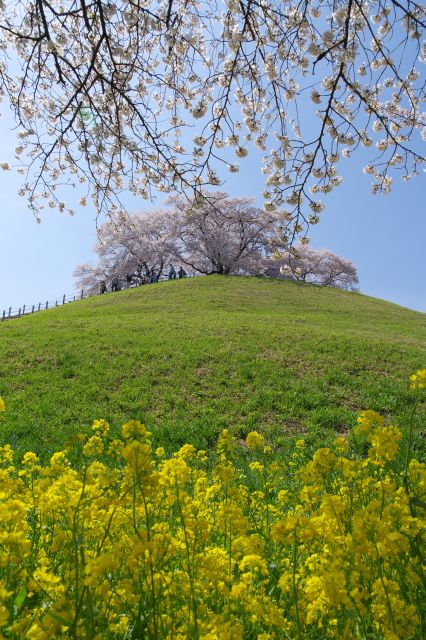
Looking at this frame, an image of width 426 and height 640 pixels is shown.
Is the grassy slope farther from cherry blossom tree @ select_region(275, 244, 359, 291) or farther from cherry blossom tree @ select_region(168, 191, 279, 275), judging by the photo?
cherry blossom tree @ select_region(275, 244, 359, 291)

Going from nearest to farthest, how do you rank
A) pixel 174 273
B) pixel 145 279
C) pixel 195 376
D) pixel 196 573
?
pixel 196 573 < pixel 195 376 < pixel 174 273 < pixel 145 279

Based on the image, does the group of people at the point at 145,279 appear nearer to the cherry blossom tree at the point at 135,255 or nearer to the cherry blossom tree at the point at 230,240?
the cherry blossom tree at the point at 135,255

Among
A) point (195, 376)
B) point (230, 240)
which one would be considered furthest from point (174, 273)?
point (195, 376)

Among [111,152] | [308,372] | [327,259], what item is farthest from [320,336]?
[327,259]

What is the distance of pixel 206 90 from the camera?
4.75 metres

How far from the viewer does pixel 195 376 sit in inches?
454

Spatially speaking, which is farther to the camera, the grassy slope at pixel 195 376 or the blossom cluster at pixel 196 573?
the grassy slope at pixel 195 376

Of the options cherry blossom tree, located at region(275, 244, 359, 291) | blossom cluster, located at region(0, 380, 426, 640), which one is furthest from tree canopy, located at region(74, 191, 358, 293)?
blossom cluster, located at region(0, 380, 426, 640)

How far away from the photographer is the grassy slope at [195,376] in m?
8.57

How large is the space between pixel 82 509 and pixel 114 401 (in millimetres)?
8203

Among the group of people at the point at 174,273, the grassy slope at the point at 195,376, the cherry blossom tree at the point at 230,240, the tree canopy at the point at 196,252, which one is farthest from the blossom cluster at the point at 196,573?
the group of people at the point at 174,273

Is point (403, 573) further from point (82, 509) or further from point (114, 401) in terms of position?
point (114, 401)

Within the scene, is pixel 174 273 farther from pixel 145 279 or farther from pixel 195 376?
pixel 195 376

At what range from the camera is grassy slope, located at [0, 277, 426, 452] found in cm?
857
